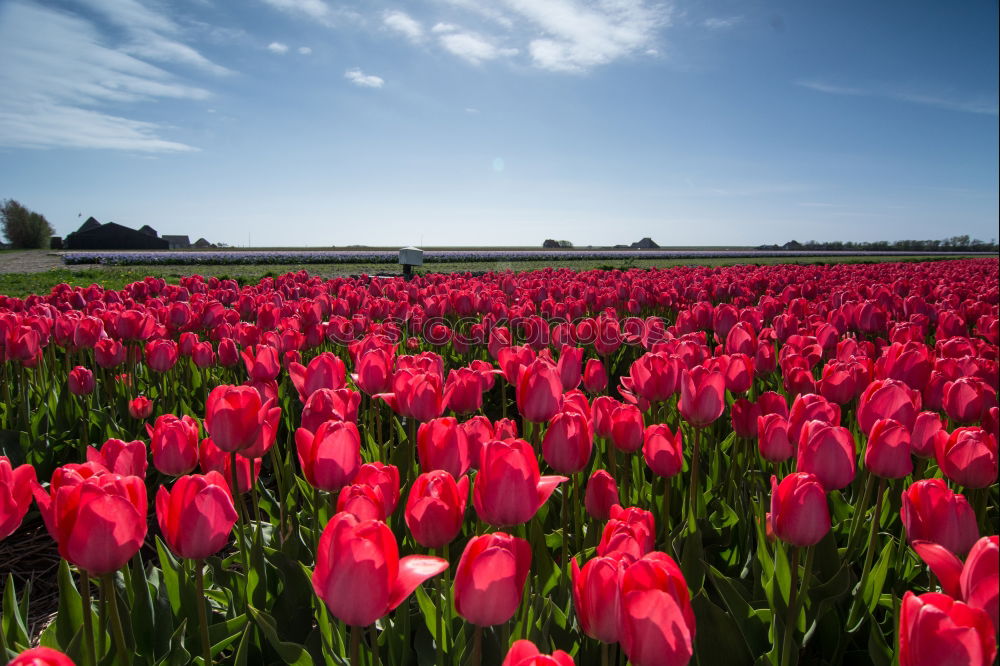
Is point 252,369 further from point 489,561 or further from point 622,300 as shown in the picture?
point 622,300

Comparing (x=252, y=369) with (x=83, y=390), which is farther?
(x=83, y=390)

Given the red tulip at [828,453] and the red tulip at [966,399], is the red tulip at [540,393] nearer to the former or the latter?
the red tulip at [828,453]

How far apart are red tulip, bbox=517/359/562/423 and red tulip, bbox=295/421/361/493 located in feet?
2.14

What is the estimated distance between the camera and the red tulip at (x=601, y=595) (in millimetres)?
1052

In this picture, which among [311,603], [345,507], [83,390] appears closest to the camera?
[345,507]

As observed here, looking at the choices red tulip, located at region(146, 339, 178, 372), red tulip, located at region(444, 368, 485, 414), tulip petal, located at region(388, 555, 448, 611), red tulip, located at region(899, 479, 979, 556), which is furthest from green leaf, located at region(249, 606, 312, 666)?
red tulip, located at region(146, 339, 178, 372)

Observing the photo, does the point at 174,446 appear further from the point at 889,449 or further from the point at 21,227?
the point at 21,227

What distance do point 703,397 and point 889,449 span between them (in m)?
0.59

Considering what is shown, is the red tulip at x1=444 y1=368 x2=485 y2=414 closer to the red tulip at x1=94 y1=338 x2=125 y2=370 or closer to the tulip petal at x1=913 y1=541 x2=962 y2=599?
the tulip petal at x1=913 y1=541 x2=962 y2=599

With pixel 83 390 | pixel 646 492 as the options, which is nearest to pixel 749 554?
pixel 646 492

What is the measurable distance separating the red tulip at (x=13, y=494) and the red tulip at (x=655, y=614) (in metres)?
1.25

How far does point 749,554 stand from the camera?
85.7 inches

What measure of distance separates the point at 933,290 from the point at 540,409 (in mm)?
7323

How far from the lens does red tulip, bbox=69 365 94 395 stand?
370 centimetres
